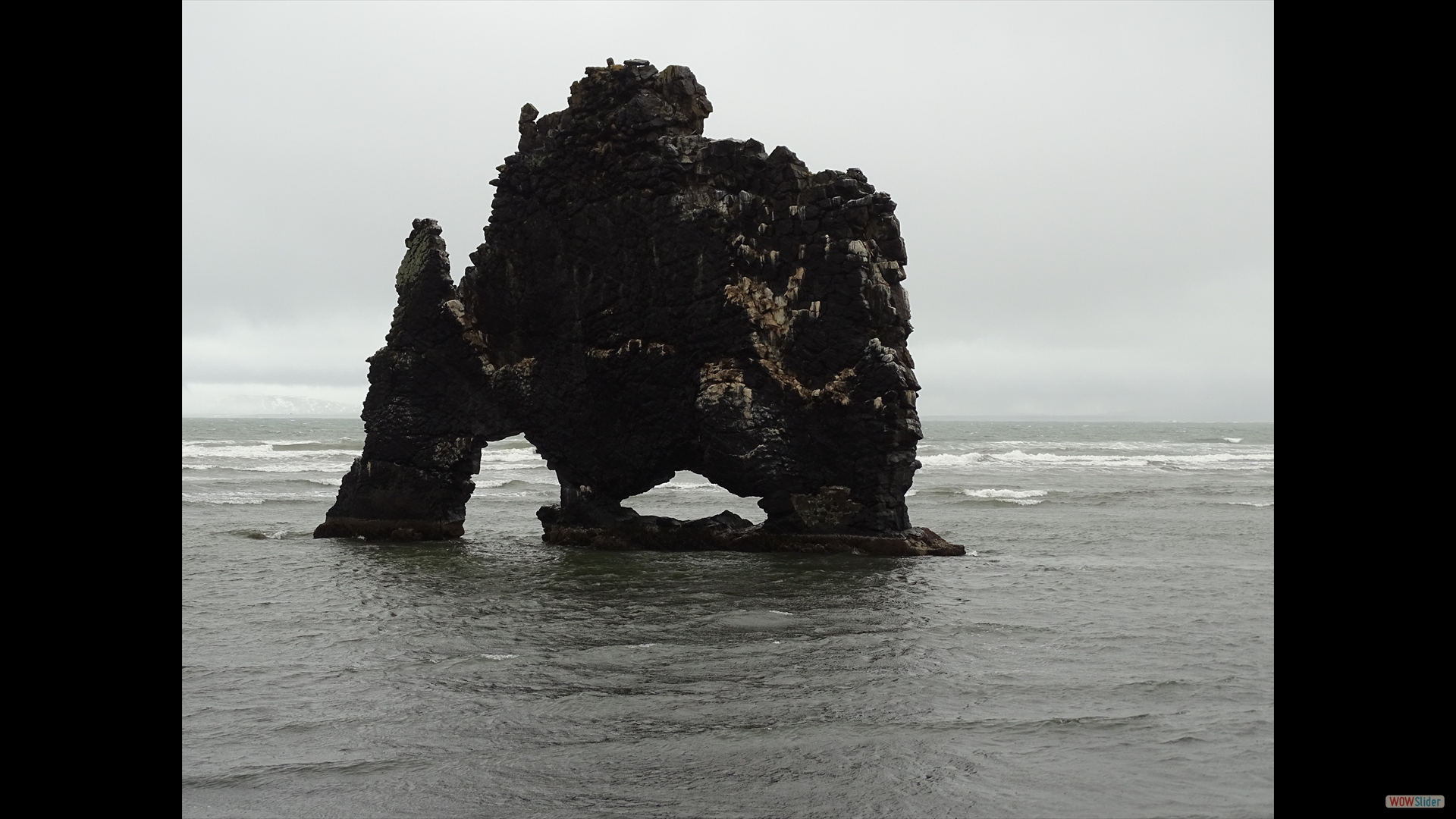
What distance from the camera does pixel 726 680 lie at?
40.0 ft

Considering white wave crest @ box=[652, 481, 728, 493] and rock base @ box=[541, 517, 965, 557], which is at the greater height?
rock base @ box=[541, 517, 965, 557]

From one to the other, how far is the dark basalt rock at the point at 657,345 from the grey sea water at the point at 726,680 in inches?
71.2

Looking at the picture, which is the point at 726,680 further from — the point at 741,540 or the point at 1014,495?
the point at 1014,495

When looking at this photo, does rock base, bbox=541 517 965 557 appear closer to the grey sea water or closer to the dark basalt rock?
the dark basalt rock

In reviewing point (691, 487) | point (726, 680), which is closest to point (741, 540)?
point (726, 680)

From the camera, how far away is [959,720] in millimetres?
10594

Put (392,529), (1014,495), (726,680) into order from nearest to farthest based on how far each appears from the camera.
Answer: (726,680)
(392,529)
(1014,495)
